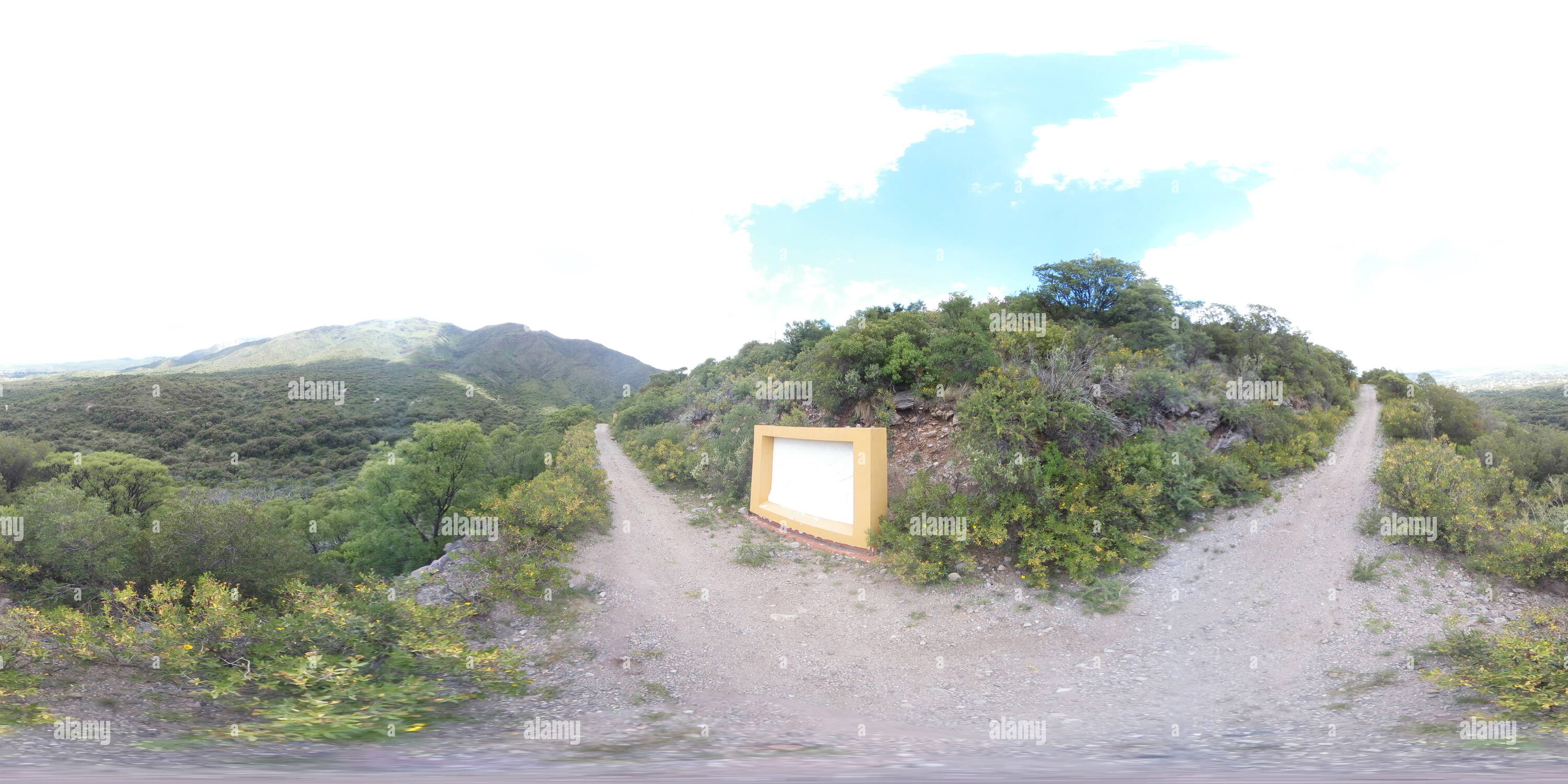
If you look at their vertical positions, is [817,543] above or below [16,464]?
below

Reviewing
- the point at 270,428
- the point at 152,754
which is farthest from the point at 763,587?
the point at 270,428

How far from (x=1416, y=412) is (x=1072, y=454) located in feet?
45.8

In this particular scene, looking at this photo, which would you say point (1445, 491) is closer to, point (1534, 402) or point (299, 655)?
point (299, 655)

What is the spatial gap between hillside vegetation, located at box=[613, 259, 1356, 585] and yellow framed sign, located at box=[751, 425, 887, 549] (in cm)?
55

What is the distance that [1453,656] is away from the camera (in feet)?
17.0

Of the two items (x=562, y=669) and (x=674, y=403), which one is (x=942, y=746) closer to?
(x=562, y=669)

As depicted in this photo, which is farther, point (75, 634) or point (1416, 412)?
point (1416, 412)

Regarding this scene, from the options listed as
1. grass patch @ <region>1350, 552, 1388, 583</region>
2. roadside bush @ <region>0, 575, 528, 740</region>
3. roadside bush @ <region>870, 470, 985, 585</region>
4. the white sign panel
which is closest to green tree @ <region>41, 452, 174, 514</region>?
roadside bush @ <region>0, 575, 528, 740</region>

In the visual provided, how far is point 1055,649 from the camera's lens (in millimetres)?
6082

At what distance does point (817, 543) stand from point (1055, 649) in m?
4.35

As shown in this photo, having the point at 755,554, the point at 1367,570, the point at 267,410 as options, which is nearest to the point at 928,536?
the point at 755,554

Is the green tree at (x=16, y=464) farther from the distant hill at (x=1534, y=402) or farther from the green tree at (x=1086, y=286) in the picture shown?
the distant hill at (x=1534, y=402)

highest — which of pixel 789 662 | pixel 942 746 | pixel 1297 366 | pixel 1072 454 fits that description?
pixel 1297 366

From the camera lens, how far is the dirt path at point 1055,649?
4410 mm
